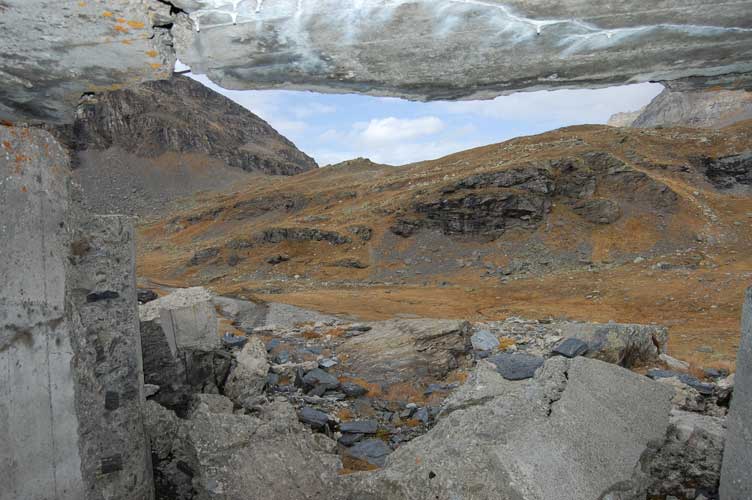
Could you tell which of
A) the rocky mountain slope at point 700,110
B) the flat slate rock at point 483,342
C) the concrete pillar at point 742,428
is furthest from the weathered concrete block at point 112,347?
the rocky mountain slope at point 700,110

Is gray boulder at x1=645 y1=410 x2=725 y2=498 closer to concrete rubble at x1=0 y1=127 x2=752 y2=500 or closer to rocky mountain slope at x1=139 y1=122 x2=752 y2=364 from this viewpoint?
concrete rubble at x1=0 y1=127 x2=752 y2=500

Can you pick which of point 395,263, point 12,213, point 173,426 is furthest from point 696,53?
→ point 395,263

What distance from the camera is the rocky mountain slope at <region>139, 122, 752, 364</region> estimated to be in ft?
55.3

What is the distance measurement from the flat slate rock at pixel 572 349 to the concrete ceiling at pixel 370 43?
4.42 m

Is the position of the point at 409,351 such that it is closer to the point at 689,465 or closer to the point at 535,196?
the point at 689,465

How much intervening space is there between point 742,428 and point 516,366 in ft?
7.57

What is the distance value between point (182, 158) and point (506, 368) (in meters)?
75.1

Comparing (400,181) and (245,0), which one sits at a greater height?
(400,181)

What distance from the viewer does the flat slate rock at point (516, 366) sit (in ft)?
16.2

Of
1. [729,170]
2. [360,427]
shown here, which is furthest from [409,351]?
[729,170]

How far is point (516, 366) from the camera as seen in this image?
5.18m

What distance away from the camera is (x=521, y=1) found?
1979mm

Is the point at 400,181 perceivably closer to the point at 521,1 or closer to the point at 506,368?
the point at 506,368

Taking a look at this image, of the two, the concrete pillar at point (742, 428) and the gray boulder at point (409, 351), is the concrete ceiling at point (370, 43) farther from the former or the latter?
the gray boulder at point (409, 351)
